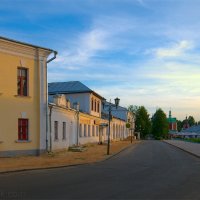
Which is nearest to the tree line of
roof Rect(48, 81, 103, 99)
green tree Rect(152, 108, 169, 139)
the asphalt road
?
green tree Rect(152, 108, 169, 139)

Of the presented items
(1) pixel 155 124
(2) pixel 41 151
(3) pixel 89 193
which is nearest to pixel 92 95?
(2) pixel 41 151

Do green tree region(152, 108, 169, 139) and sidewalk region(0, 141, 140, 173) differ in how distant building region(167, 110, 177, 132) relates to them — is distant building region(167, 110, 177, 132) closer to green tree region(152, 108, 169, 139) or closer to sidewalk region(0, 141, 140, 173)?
green tree region(152, 108, 169, 139)

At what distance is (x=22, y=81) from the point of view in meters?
27.1

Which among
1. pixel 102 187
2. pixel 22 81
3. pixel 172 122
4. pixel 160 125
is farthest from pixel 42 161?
pixel 172 122

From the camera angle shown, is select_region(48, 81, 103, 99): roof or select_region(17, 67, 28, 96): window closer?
select_region(17, 67, 28, 96): window

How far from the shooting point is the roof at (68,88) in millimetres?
50294

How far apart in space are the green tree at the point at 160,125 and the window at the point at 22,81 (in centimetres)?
11213

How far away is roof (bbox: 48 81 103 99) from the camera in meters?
50.3

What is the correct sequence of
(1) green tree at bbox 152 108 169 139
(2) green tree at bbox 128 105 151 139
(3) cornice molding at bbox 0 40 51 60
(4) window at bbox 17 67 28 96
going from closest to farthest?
(3) cornice molding at bbox 0 40 51 60 < (4) window at bbox 17 67 28 96 < (2) green tree at bbox 128 105 151 139 < (1) green tree at bbox 152 108 169 139

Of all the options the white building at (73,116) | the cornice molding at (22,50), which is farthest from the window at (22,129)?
the cornice molding at (22,50)

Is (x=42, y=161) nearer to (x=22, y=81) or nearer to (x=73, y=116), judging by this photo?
(x=22, y=81)

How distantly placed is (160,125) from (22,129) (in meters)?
114

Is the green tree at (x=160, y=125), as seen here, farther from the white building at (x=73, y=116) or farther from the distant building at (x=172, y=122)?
the white building at (x=73, y=116)

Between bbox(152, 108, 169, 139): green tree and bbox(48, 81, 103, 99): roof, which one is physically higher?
bbox(48, 81, 103, 99): roof
